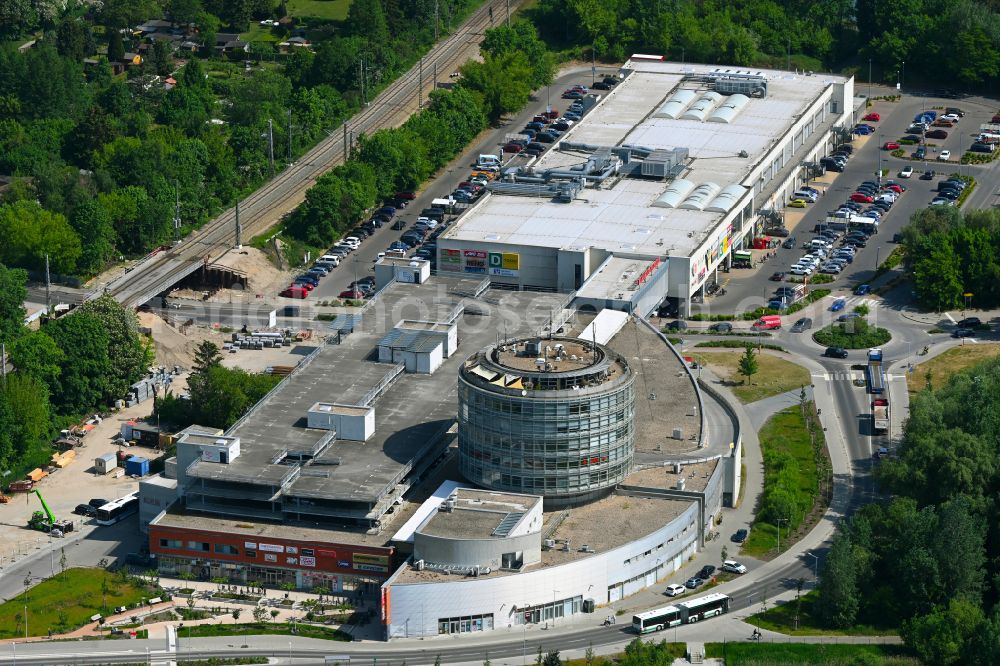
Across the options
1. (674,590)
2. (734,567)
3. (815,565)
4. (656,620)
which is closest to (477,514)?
(656,620)

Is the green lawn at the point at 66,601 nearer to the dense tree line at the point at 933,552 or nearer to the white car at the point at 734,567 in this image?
the white car at the point at 734,567

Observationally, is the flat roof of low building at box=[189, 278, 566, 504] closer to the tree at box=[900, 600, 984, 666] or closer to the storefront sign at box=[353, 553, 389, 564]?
the storefront sign at box=[353, 553, 389, 564]

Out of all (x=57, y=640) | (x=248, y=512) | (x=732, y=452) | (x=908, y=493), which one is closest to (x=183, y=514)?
(x=248, y=512)

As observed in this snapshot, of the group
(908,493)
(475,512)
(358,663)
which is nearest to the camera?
(358,663)

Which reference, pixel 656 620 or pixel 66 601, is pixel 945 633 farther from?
pixel 66 601

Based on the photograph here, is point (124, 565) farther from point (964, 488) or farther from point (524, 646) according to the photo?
point (964, 488)

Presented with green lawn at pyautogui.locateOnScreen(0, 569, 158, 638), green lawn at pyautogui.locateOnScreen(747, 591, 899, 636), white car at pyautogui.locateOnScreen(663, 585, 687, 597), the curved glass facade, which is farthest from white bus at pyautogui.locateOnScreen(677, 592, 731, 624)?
green lawn at pyautogui.locateOnScreen(0, 569, 158, 638)
